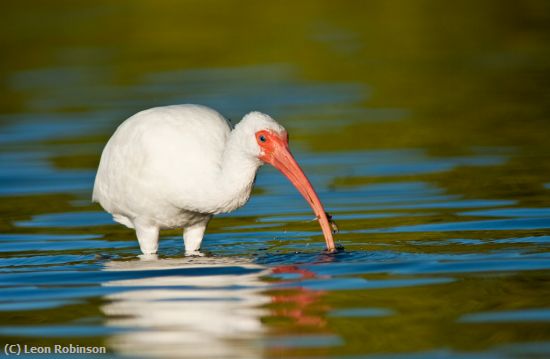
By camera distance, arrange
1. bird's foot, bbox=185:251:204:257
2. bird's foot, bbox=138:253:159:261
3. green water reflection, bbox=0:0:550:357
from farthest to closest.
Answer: bird's foot, bbox=185:251:204:257 < bird's foot, bbox=138:253:159:261 < green water reflection, bbox=0:0:550:357

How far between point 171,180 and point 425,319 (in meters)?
3.12

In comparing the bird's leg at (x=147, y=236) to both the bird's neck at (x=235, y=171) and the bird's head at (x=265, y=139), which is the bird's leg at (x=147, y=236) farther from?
the bird's head at (x=265, y=139)

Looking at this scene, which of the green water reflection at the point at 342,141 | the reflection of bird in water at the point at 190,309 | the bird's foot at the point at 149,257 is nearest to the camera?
the reflection of bird in water at the point at 190,309

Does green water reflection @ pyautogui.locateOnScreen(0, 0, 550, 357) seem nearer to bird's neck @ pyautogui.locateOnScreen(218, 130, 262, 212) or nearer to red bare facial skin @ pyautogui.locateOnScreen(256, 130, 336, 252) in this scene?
red bare facial skin @ pyautogui.locateOnScreen(256, 130, 336, 252)

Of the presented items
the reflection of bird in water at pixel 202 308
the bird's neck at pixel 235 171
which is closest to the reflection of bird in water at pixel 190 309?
the reflection of bird in water at pixel 202 308

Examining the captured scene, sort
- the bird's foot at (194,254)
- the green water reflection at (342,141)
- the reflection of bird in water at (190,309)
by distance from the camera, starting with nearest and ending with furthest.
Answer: the reflection of bird in water at (190,309) → the green water reflection at (342,141) → the bird's foot at (194,254)

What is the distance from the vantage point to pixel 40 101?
81.4 ft

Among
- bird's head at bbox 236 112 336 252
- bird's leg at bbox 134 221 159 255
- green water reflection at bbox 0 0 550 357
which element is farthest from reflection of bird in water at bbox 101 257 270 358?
bird's head at bbox 236 112 336 252

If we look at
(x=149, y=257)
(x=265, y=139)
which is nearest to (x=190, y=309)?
(x=265, y=139)

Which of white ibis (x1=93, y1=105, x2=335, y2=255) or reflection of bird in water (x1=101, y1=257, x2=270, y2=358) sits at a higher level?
white ibis (x1=93, y1=105, x2=335, y2=255)

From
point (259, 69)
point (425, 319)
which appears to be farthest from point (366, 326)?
point (259, 69)

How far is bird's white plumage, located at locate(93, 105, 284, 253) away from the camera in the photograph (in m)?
10.4

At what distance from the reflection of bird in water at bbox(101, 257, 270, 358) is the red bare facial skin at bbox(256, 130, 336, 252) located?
0.69 m

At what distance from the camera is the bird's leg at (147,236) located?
11.6 metres
